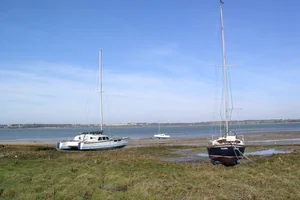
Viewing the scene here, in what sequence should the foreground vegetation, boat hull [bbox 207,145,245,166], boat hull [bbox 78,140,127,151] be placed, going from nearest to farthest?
the foreground vegetation → boat hull [bbox 207,145,245,166] → boat hull [bbox 78,140,127,151]

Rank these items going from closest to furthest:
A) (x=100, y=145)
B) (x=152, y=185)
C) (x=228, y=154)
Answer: (x=152, y=185), (x=228, y=154), (x=100, y=145)

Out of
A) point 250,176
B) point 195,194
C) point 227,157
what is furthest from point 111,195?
point 227,157

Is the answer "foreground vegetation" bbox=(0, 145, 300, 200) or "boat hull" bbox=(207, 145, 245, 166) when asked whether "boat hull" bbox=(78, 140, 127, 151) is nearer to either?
"boat hull" bbox=(207, 145, 245, 166)

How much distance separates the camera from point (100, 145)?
42.8 metres

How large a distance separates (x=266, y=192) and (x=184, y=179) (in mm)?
4583

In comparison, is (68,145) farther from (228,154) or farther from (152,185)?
(152,185)

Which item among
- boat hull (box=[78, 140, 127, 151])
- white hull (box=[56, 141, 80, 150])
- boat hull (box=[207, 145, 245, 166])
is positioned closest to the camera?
boat hull (box=[207, 145, 245, 166])

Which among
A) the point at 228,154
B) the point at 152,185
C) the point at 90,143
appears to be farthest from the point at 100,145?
the point at 152,185

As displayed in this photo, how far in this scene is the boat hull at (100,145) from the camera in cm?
4128

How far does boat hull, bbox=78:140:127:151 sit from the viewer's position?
41.3 meters

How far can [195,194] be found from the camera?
13.4 m

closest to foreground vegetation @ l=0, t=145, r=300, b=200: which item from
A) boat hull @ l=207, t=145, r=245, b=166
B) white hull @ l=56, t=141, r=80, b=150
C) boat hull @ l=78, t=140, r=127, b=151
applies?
boat hull @ l=207, t=145, r=245, b=166

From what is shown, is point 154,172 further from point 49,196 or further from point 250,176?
point 49,196

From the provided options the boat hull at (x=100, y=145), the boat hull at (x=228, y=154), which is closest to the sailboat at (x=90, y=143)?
the boat hull at (x=100, y=145)
